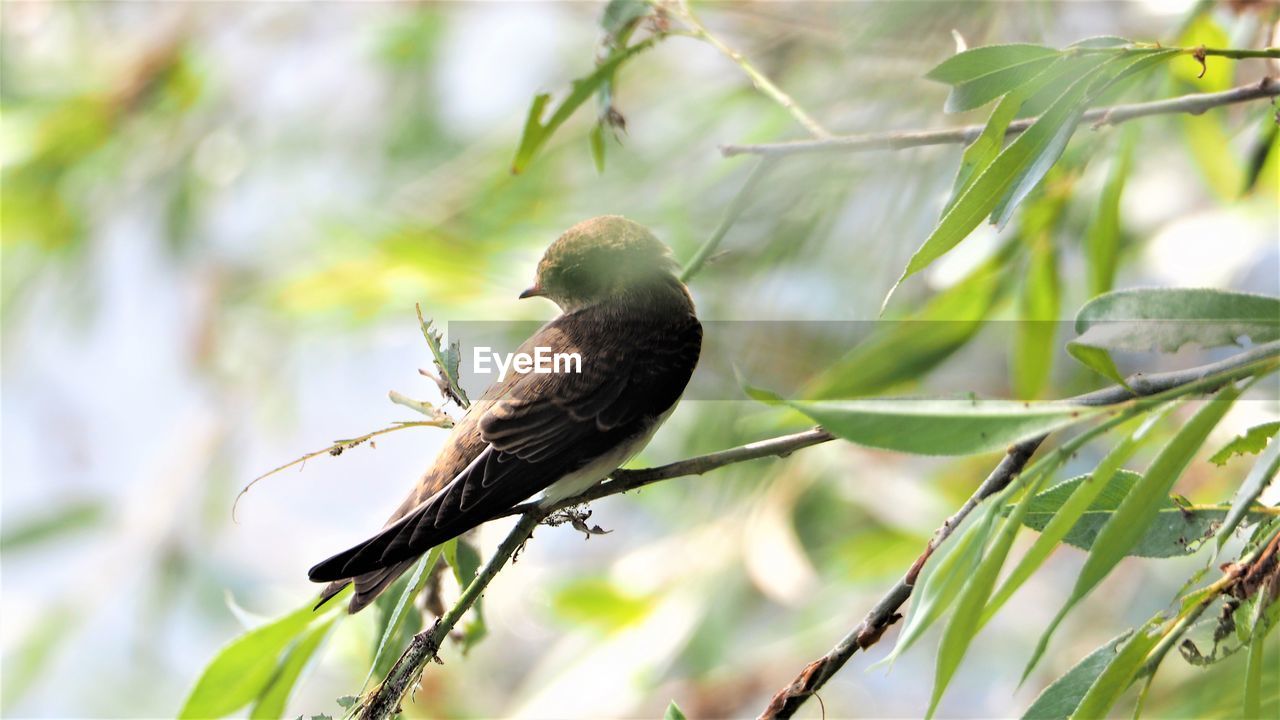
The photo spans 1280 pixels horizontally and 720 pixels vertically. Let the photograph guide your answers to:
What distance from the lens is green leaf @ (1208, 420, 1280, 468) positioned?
2.37ft

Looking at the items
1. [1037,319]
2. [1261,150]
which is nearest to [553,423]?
[1037,319]

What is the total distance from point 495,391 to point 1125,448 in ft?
1.84

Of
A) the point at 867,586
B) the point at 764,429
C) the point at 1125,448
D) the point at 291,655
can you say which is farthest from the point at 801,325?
the point at 1125,448

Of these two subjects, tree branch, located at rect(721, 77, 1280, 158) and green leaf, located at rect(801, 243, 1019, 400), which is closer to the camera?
tree branch, located at rect(721, 77, 1280, 158)

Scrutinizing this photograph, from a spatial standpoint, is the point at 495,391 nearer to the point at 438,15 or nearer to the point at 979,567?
the point at 979,567

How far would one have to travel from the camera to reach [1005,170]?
718 millimetres

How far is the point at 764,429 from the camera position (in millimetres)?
1098

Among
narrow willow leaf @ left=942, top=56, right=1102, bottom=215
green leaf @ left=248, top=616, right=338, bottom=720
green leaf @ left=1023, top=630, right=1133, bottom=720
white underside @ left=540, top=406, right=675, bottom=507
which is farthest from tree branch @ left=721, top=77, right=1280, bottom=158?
green leaf @ left=248, top=616, right=338, bottom=720

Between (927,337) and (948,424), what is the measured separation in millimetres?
734

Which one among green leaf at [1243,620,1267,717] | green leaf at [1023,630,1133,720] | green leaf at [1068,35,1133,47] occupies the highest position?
green leaf at [1068,35,1133,47]

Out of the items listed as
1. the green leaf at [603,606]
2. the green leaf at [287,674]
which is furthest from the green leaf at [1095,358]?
the green leaf at [603,606]

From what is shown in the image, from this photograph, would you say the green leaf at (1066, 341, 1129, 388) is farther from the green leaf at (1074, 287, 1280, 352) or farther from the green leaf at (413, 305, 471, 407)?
the green leaf at (413, 305, 471, 407)

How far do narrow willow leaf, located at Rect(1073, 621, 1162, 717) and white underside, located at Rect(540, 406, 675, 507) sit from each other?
1.39ft

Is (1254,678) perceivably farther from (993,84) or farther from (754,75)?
(754,75)
